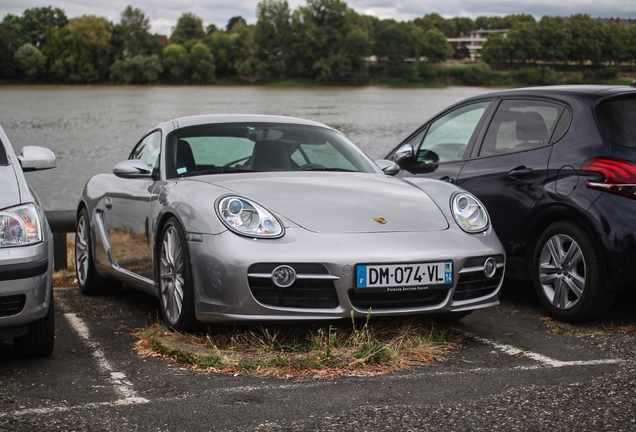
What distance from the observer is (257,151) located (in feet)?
17.8

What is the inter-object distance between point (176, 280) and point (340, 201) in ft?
3.22

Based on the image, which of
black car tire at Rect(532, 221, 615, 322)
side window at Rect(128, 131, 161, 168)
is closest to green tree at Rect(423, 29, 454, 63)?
side window at Rect(128, 131, 161, 168)

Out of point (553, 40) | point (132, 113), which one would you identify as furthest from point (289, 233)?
point (553, 40)

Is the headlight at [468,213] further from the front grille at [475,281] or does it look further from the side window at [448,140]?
the side window at [448,140]

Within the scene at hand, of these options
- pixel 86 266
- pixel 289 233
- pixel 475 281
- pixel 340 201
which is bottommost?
pixel 86 266

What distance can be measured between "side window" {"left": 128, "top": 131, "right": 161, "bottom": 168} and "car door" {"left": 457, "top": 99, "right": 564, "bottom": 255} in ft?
7.14

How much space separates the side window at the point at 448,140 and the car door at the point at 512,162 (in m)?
0.25

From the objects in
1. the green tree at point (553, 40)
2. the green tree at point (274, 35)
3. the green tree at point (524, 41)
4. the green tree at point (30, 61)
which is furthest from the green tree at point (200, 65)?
the green tree at point (553, 40)

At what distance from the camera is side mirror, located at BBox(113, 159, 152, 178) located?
539 cm

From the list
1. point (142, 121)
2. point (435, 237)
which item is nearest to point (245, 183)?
point (435, 237)

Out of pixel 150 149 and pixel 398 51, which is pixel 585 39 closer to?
pixel 398 51

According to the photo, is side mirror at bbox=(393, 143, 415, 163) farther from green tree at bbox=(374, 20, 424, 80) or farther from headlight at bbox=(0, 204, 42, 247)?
green tree at bbox=(374, 20, 424, 80)

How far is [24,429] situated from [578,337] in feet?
10.0

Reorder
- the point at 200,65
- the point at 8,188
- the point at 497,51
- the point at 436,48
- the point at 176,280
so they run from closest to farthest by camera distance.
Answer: the point at 8,188 → the point at 176,280 → the point at 497,51 → the point at 200,65 → the point at 436,48
